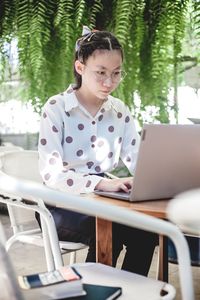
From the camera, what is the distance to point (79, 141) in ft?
6.43

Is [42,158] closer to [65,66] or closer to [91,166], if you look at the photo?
[91,166]

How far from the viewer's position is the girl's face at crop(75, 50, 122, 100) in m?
1.89

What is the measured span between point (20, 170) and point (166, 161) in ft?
2.91

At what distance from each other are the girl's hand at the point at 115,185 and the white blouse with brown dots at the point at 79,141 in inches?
2.9

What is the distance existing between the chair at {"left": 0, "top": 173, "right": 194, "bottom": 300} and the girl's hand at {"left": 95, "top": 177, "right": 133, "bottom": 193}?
0.80ft

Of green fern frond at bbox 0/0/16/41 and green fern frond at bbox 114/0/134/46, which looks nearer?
green fern frond at bbox 114/0/134/46

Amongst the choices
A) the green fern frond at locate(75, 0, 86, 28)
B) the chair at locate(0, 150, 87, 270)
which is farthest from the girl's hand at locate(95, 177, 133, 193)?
the green fern frond at locate(75, 0, 86, 28)

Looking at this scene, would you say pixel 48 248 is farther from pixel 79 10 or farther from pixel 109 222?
pixel 79 10

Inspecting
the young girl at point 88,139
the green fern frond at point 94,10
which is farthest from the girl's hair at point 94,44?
the green fern frond at point 94,10

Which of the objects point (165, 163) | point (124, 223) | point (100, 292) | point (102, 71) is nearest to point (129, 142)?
point (102, 71)

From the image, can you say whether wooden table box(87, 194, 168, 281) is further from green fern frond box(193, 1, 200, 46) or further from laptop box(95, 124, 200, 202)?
green fern frond box(193, 1, 200, 46)

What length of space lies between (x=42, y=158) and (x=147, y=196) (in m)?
0.49

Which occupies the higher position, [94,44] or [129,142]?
[94,44]

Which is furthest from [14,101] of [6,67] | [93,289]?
[93,289]
